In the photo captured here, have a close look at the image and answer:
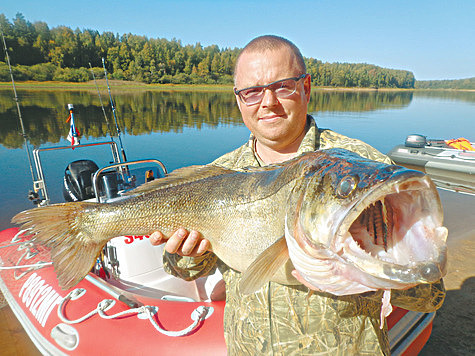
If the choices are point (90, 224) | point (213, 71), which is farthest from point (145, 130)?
point (213, 71)

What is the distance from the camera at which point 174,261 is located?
2.17m

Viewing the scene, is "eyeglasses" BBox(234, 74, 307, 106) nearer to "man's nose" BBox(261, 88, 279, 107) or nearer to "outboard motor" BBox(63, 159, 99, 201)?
"man's nose" BBox(261, 88, 279, 107)

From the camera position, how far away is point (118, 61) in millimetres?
69250

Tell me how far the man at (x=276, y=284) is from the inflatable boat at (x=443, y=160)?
10854mm

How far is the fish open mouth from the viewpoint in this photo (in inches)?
41.0

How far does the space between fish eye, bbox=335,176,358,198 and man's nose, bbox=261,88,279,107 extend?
99 centimetres

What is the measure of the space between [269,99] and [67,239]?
179 centimetres

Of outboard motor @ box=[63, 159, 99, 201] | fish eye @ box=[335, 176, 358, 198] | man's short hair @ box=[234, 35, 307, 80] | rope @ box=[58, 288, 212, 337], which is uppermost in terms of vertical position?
man's short hair @ box=[234, 35, 307, 80]

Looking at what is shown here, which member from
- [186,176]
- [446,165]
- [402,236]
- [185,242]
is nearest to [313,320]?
[402,236]

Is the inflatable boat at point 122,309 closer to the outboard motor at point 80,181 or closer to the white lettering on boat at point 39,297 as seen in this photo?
the white lettering on boat at point 39,297

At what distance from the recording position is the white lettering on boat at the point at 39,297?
339cm

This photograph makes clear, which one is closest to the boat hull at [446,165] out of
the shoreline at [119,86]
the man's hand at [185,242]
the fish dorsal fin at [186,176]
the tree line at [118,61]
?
the fish dorsal fin at [186,176]

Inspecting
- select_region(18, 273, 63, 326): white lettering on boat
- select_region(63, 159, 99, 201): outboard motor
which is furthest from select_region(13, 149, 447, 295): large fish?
select_region(63, 159, 99, 201): outboard motor

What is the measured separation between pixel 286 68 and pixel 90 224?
1.81m
